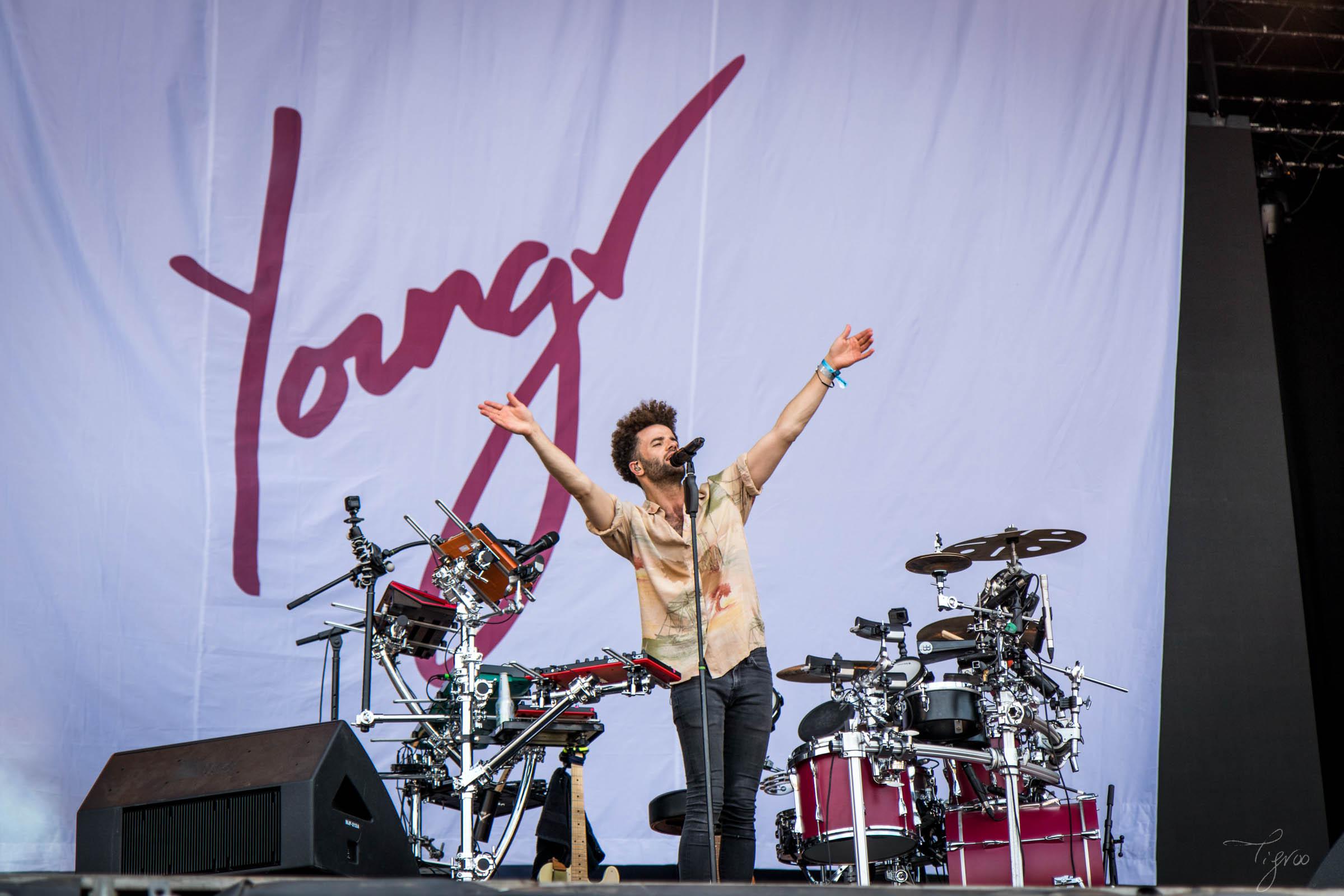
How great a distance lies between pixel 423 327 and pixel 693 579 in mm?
2441

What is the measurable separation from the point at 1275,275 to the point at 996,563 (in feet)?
9.30

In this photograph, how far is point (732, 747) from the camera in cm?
329

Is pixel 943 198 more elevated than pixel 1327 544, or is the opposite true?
pixel 943 198

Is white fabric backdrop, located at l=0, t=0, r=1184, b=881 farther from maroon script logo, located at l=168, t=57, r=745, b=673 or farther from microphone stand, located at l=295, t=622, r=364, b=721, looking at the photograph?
microphone stand, located at l=295, t=622, r=364, b=721

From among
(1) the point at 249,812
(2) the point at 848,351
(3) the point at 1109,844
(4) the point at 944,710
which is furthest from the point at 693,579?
(3) the point at 1109,844

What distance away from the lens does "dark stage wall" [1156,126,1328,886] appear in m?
6.02

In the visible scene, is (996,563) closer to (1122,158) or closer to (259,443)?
(1122,158)

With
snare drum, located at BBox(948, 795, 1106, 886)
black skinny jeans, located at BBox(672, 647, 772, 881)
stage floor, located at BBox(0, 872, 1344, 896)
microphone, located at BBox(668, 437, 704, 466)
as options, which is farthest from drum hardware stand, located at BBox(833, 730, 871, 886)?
stage floor, located at BBox(0, 872, 1344, 896)

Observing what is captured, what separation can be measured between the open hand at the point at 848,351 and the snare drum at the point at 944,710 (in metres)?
1.13

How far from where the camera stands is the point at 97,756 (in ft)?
15.2

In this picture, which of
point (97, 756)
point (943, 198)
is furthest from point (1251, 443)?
point (97, 756)

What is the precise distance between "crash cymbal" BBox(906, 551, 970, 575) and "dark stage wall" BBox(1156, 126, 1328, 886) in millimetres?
2403

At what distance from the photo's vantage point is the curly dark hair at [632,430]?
3.65 m

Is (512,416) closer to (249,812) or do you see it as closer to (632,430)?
(632,430)
